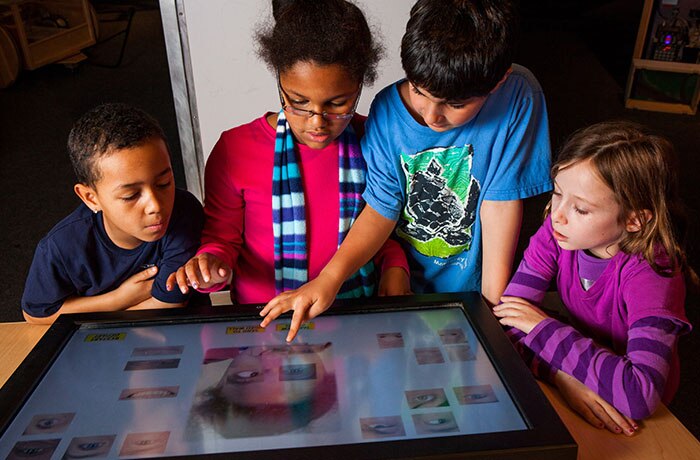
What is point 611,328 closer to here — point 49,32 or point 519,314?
point 519,314

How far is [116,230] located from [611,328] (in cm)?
91

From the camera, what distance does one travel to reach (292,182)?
130cm

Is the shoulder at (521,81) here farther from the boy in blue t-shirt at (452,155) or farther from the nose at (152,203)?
the nose at (152,203)

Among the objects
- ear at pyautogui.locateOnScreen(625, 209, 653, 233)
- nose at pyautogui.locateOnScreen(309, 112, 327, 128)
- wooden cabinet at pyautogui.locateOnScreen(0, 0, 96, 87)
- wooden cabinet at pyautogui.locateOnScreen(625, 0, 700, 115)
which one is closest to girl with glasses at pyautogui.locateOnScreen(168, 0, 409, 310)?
nose at pyautogui.locateOnScreen(309, 112, 327, 128)

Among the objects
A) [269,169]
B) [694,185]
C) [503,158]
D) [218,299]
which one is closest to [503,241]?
[503,158]

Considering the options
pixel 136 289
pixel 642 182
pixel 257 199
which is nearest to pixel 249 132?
pixel 257 199

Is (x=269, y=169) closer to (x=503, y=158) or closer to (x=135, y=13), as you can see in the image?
(x=503, y=158)

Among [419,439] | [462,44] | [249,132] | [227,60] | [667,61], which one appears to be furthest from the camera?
[667,61]

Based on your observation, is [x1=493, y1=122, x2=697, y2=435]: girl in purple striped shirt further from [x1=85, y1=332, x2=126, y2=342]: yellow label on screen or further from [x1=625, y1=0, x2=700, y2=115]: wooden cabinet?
[x1=625, y1=0, x2=700, y2=115]: wooden cabinet

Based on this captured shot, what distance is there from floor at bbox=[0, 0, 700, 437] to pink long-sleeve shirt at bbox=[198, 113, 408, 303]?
4.37 feet

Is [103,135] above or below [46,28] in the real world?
above

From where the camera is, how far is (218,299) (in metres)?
1.81

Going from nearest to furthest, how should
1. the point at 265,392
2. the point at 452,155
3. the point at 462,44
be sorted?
the point at 265,392 < the point at 462,44 < the point at 452,155

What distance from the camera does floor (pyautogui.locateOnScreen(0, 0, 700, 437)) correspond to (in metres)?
2.90
